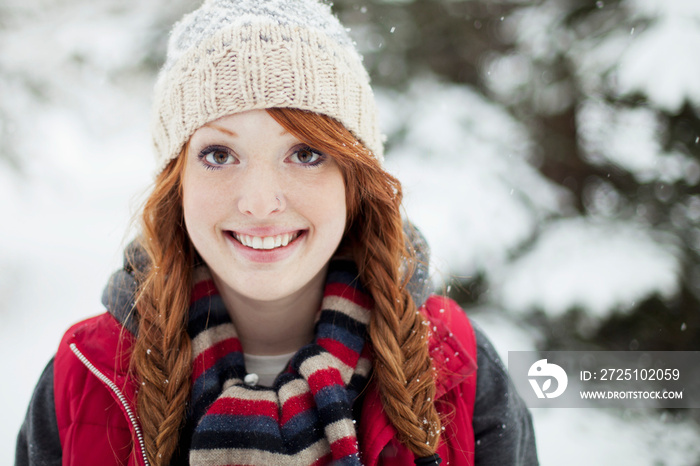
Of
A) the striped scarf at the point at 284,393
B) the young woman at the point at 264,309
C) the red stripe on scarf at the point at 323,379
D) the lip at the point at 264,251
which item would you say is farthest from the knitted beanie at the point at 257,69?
the red stripe on scarf at the point at 323,379

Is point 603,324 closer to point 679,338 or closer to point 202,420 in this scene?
point 679,338

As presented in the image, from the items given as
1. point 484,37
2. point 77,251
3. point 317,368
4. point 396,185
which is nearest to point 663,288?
point 484,37

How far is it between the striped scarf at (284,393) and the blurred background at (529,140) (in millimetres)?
1363

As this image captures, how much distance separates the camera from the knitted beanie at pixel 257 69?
4.57 ft

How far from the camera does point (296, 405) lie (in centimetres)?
145

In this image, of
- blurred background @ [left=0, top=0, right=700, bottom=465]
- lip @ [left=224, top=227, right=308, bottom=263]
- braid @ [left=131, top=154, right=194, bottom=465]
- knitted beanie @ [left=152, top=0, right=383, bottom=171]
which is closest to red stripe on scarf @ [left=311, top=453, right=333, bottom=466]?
braid @ [left=131, top=154, right=194, bottom=465]

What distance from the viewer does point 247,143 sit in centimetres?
142

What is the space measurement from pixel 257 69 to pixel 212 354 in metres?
0.97

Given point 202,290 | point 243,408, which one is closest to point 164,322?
point 202,290

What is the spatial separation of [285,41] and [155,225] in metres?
0.84

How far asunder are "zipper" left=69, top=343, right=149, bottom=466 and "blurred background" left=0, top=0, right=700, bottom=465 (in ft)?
4.80

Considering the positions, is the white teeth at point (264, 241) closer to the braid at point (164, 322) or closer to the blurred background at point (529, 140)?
the braid at point (164, 322)

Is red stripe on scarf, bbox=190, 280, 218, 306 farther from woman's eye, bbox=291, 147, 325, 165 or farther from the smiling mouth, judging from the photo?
woman's eye, bbox=291, 147, 325, 165

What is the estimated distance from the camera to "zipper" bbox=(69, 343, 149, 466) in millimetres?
1438
